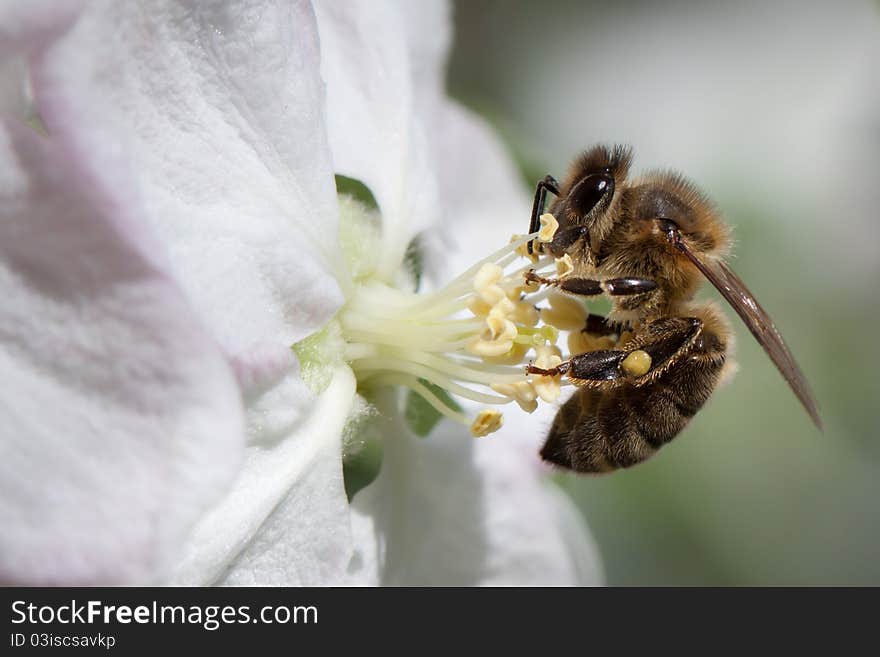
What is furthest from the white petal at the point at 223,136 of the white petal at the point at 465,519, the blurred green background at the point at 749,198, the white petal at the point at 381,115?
the blurred green background at the point at 749,198

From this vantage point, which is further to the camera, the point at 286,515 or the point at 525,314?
the point at 525,314

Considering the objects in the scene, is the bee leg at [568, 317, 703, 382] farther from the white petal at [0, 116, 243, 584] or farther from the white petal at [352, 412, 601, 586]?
the white petal at [0, 116, 243, 584]

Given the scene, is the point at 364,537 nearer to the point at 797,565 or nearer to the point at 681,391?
the point at 681,391

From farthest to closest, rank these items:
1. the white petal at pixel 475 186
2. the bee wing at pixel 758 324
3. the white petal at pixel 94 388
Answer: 1. the white petal at pixel 475 186
2. the bee wing at pixel 758 324
3. the white petal at pixel 94 388

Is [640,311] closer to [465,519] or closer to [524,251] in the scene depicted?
[524,251]

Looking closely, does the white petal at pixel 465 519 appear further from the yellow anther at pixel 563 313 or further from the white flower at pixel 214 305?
the yellow anther at pixel 563 313

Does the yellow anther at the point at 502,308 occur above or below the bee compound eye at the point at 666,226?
below

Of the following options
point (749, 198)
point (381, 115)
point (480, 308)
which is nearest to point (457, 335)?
point (480, 308)
